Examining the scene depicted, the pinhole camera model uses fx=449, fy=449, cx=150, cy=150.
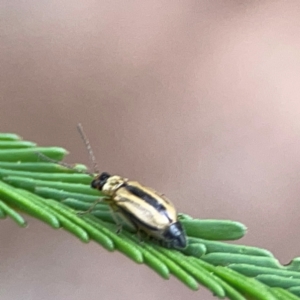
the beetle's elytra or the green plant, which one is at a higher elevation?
the beetle's elytra

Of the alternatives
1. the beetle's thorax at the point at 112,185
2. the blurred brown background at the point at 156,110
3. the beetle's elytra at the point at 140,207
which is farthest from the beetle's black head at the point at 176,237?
the blurred brown background at the point at 156,110

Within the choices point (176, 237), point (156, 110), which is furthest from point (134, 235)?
point (156, 110)

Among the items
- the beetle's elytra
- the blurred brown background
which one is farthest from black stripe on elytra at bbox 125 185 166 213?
the blurred brown background

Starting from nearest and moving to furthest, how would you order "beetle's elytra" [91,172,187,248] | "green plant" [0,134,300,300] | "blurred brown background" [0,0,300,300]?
"green plant" [0,134,300,300], "beetle's elytra" [91,172,187,248], "blurred brown background" [0,0,300,300]

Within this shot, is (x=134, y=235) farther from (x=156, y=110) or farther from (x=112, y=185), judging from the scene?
(x=156, y=110)

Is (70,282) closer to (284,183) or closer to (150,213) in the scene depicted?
(284,183)

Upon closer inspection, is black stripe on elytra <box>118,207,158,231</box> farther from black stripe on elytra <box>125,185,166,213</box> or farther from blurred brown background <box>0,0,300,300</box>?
blurred brown background <box>0,0,300,300</box>
